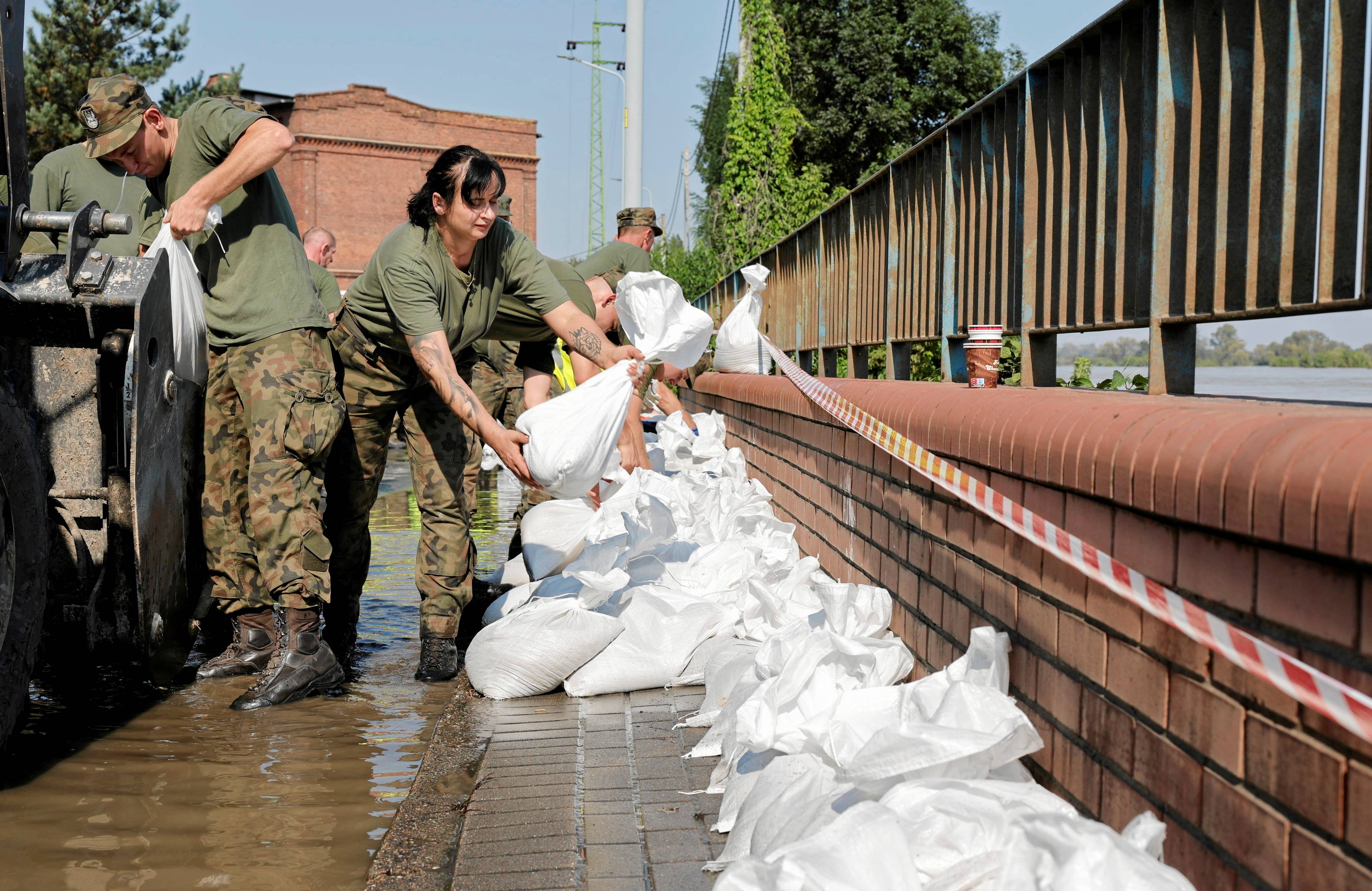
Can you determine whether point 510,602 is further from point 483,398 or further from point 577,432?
point 483,398

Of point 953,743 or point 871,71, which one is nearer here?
point 953,743

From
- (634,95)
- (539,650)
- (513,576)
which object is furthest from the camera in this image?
(634,95)

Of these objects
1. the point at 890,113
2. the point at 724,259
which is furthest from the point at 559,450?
the point at 890,113

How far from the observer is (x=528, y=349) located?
6000 millimetres

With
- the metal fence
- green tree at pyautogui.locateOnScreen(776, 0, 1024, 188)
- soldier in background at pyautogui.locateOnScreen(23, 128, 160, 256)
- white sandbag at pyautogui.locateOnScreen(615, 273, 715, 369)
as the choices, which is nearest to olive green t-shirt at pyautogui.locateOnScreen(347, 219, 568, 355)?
white sandbag at pyautogui.locateOnScreen(615, 273, 715, 369)

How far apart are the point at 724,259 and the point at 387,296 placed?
14.6 metres

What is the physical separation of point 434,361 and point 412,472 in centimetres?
74

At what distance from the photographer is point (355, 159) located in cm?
4750

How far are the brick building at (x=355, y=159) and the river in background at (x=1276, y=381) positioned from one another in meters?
39.6

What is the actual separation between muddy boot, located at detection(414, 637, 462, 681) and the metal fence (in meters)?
2.17

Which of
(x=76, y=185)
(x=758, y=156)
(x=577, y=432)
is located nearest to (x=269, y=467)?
(x=577, y=432)

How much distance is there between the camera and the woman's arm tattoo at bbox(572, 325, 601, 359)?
4727 mm

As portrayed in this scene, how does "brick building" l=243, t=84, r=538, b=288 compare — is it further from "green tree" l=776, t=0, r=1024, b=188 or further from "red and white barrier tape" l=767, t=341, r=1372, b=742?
"red and white barrier tape" l=767, t=341, r=1372, b=742

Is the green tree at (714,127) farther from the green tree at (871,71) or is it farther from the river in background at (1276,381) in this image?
the river in background at (1276,381)
